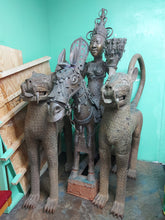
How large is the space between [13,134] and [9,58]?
63 cm

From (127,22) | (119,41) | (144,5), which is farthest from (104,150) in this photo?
(144,5)

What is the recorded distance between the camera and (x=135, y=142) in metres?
1.76

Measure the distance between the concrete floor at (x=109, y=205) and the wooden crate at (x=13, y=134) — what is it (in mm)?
182

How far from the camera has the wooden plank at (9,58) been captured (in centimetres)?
142

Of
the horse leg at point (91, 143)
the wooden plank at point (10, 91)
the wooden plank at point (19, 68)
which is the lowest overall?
the horse leg at point (91, 143)

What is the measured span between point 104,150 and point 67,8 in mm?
1611

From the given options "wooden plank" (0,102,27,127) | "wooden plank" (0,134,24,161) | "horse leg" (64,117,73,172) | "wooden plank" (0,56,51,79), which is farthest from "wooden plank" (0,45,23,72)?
"horse leg" (64,117,73,172)

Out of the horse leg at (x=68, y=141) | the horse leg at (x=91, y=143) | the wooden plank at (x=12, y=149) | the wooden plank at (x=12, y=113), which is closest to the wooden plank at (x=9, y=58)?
→ the wooden plank at (x=12, y=113)

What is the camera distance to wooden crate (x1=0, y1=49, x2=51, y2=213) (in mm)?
1354

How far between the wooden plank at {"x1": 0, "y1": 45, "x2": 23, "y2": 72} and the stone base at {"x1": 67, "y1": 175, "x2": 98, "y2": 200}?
1107 mm

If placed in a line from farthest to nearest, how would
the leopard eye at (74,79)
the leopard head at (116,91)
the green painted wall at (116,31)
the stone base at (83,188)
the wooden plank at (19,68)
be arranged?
the green painted wall at (116,31) < the stone base at (83,188) < the wooden plank at (19,68) < the leopard eye at (74,79) < the leopard head at (116,91)

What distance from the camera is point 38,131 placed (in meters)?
1.34

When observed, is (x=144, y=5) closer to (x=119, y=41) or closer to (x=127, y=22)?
(x=127, y=22)

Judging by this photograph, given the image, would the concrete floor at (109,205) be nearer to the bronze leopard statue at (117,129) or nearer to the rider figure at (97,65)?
the bronze leopard statue at (117,129)
